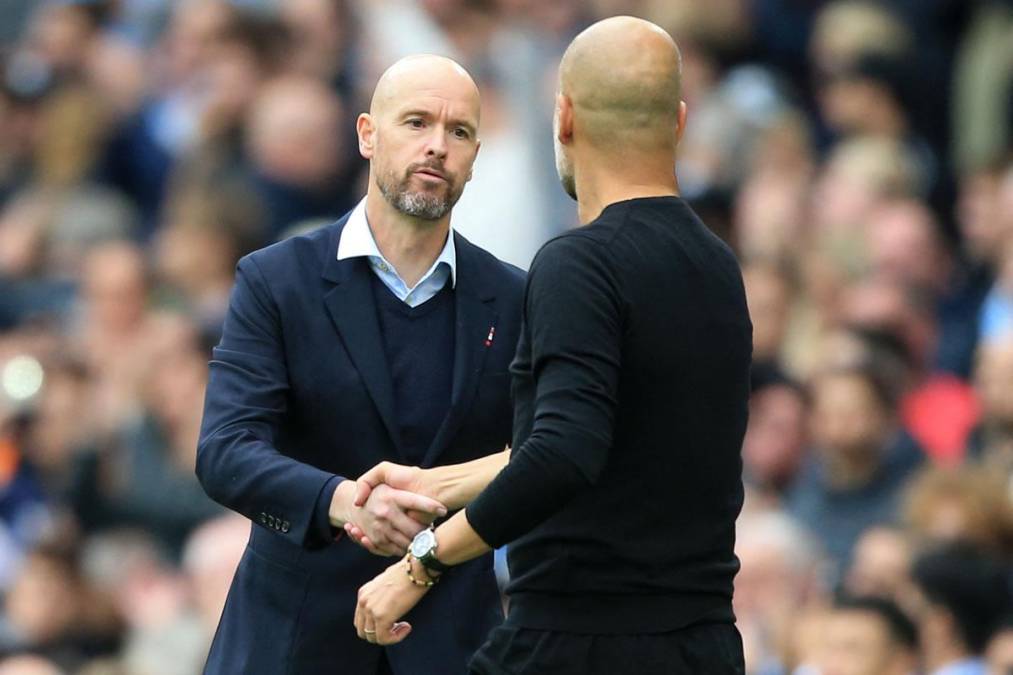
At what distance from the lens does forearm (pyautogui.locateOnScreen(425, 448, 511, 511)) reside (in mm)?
Answer: 4840

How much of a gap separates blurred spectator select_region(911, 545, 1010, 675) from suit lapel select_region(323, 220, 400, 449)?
98.2 inches

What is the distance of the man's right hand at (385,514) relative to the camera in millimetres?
4770

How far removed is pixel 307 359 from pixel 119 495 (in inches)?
210

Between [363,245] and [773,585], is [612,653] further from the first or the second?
[773,585]

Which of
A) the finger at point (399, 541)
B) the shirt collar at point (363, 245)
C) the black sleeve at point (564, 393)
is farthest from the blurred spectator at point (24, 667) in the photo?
the black sleeve at point (564, 393)

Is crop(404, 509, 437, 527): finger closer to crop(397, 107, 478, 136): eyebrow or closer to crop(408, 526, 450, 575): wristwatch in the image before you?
crop(408, 526, 450, 575): wristwatch

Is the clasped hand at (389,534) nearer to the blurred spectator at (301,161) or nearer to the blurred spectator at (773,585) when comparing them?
the blurred spectator at (773,585)

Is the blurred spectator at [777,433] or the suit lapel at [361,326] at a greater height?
the blurred spectator at [777,433]

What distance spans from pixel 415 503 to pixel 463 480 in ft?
0.45

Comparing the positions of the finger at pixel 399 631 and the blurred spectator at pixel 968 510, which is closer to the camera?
the finger at pixel 399 631

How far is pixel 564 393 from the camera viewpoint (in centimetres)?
428

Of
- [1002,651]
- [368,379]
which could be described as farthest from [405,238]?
[1002,651]

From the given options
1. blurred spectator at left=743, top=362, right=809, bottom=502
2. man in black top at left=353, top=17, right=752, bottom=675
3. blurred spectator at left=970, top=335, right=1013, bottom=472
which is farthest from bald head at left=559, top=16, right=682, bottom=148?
blurred spectator at left=743, top=362, right=809, bottom=502

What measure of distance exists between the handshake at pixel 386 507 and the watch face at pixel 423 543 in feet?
0.52
